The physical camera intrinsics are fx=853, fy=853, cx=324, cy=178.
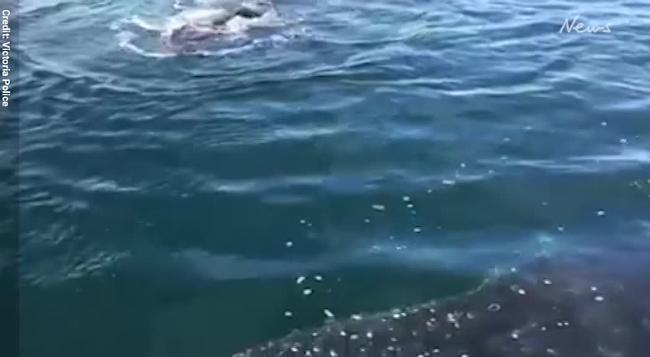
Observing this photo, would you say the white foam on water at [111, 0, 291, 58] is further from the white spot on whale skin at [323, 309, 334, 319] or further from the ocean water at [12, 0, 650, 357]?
the white spot on whale skin at [323, 309, 334, 319]

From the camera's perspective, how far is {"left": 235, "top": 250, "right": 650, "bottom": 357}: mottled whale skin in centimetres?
678

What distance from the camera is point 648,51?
472 inches

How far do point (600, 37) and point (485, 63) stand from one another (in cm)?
210

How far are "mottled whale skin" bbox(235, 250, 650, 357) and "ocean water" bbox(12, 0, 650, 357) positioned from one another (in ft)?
0.76

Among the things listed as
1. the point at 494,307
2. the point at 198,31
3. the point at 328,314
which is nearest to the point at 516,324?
the point at 494,307

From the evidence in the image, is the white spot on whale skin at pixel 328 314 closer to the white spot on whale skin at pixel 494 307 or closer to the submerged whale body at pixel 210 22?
the white spot on whale skin at pixel 494 307

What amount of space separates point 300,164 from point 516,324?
3237mm

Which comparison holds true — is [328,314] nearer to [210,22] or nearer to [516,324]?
[516,324]

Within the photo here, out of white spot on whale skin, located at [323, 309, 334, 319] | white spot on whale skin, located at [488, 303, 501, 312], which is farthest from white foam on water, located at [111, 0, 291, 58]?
white spot on whale skin, located at [488, 303, 501, 312]

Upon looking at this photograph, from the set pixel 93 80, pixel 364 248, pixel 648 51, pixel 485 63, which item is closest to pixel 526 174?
pixel 364 248

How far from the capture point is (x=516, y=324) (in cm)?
704

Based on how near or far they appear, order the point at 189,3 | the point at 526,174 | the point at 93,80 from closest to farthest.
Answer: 1. the point at 526,174
2. the point at 93,80
3. the point at 189,3

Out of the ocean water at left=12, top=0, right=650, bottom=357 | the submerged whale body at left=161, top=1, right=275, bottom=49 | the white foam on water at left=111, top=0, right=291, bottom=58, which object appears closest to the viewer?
the ocean water at left=12, top=0, right=650, bottom=357

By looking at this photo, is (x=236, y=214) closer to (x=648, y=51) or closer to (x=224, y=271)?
(x=224, y=271)
